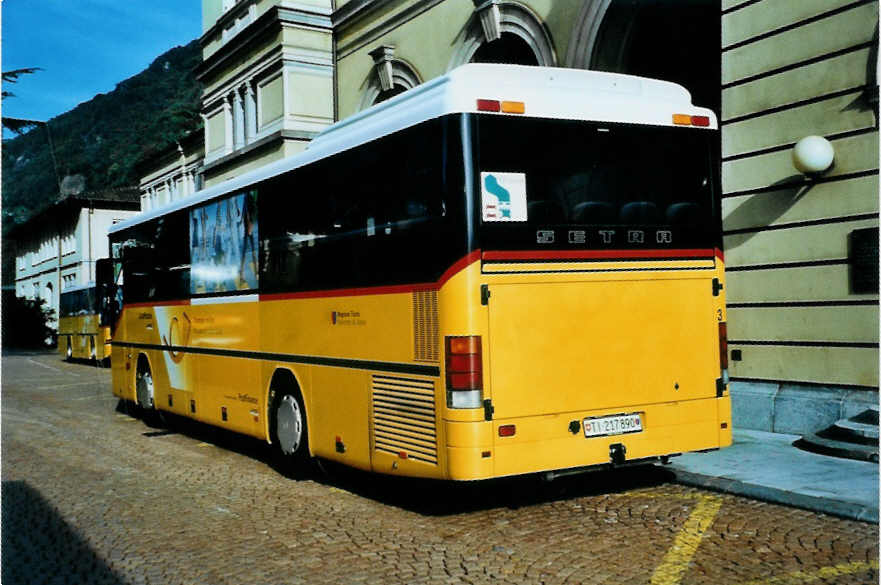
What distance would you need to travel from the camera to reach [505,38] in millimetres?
16953

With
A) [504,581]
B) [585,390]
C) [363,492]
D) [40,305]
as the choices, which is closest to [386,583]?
[504,581]

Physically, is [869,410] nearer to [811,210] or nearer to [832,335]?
[832,335]

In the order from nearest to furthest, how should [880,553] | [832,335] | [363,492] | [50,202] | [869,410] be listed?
[880,553], [363,492], [869,410], [832,335], [50,202]

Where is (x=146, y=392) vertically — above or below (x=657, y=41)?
below

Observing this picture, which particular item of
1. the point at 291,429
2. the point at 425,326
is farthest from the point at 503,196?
the point at 291,429

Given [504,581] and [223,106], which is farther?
[223,106]

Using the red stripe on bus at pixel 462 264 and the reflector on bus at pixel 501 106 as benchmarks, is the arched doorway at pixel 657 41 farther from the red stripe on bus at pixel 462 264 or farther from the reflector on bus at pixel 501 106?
the red stripe on bus at pixel 462 264

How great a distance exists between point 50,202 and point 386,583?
67974 mm

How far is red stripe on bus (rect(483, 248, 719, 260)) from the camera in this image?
682 centimetres

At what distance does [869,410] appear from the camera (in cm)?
952

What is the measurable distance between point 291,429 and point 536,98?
404cm

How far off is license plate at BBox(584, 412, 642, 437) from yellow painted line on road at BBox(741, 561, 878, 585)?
1920mm

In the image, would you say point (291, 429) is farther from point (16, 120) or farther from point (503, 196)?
point (16, 120)

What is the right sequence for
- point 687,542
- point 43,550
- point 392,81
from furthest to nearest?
1. point 392,81
2. point 43,550
3. point 687,542
